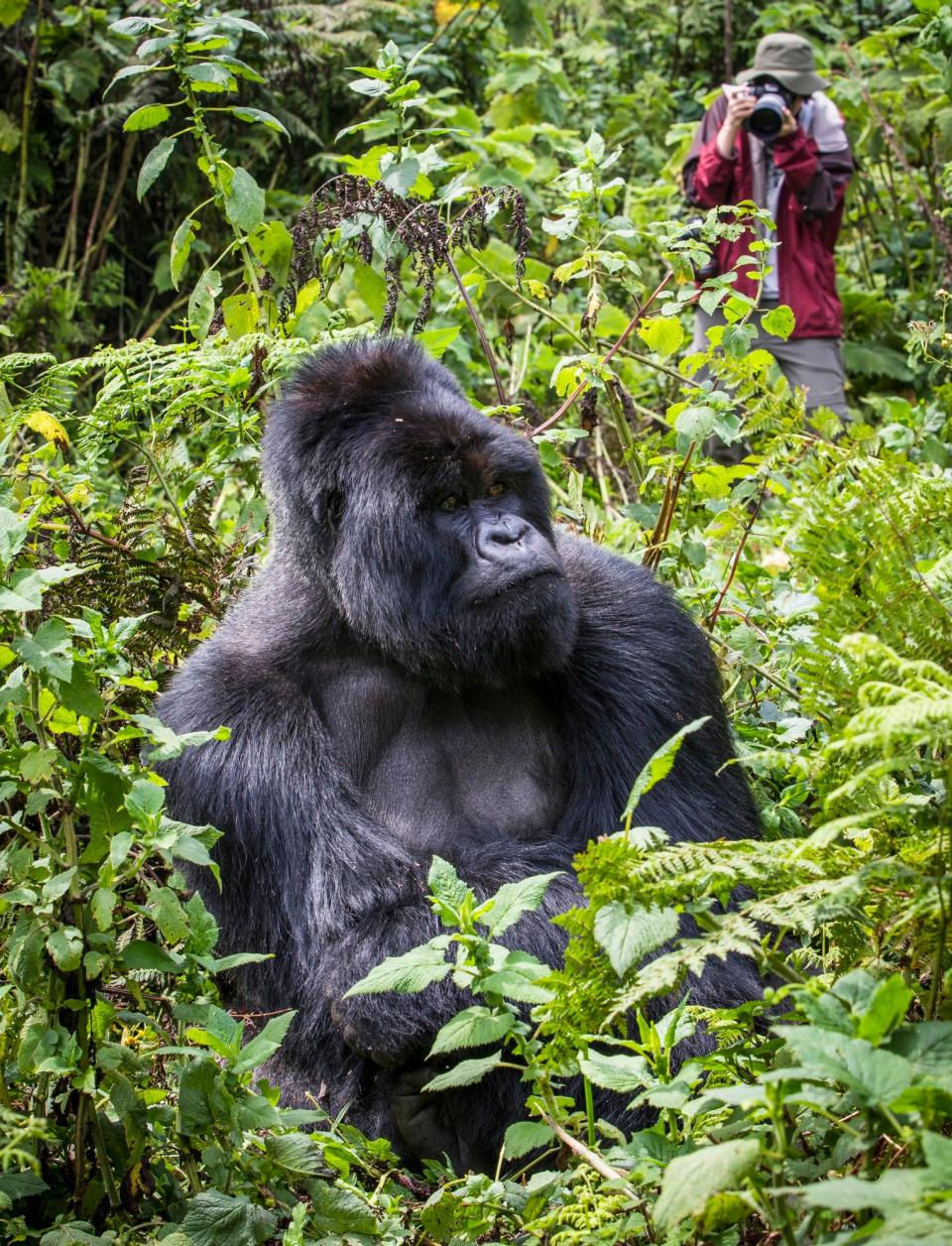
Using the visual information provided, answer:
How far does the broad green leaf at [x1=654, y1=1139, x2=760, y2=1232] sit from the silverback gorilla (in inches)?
45.6

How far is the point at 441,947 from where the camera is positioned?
63.1 inches

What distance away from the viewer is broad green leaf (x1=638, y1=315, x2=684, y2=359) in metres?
3.46

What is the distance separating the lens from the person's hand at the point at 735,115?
242 inches

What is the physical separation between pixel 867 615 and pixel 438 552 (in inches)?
44.9

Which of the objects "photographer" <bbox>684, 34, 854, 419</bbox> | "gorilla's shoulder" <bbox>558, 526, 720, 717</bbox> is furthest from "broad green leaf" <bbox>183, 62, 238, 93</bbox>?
"photographer" <bbox>684, 34, 854, 419</bbox>

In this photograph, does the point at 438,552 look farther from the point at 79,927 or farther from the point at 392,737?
the point at 79,927

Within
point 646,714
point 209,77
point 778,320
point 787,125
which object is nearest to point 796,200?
point 787,125

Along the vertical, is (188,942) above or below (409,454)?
below

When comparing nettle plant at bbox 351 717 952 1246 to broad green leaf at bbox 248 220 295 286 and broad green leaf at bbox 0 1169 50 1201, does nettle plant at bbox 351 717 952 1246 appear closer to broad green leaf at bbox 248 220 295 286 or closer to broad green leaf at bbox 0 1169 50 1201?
broad green leaf at bbox 0 1169 50 1201

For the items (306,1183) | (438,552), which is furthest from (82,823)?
(306,1183)

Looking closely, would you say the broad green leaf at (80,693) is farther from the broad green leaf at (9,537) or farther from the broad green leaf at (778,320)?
the broad green leaf at (778,320)

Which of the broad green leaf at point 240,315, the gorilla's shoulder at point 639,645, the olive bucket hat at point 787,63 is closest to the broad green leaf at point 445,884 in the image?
the gorilla's shoulder at point 639,645

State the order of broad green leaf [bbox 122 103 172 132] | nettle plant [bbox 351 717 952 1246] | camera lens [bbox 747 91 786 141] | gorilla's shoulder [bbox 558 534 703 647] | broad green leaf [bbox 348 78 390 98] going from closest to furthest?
nettle plant [bbox 351 717 952 1246]
gorilla's shoulder [bbox 558 534 703 647]
broad green leaf [bbox 122 103 172 132]
broad green leaf [bbox 348 78 390 98]
camera lens [bbox 747 91 786 141]

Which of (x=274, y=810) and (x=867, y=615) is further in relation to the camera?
(x=274, y=810)
